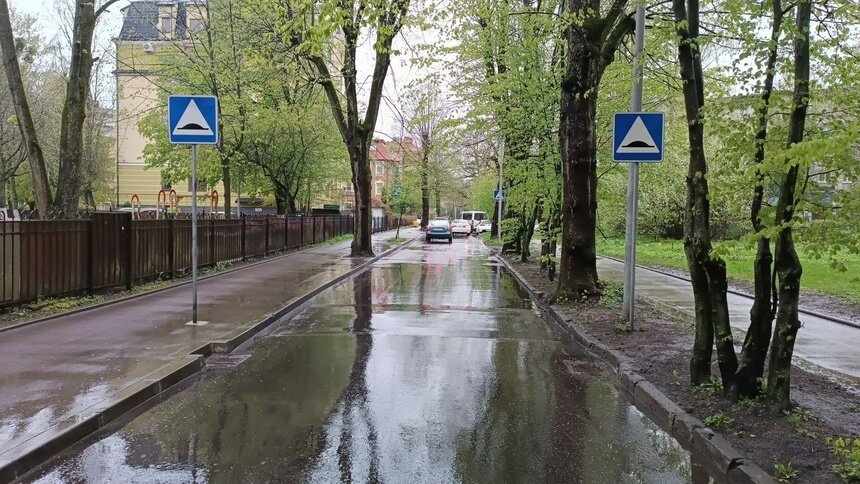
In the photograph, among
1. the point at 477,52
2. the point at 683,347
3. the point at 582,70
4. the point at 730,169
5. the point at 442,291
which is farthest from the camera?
the point at 477,52

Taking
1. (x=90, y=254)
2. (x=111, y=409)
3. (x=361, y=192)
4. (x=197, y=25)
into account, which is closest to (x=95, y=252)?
(x=90, y=254)

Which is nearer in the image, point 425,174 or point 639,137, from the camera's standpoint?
point 639,137

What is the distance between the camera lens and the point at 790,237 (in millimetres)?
4680

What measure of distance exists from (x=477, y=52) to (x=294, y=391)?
47.9 feet

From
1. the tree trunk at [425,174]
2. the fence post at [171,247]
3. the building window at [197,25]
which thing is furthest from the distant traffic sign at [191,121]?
the tree trunk at [425,174]

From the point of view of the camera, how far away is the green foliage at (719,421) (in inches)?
188

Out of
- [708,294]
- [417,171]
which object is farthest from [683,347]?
[417,171]

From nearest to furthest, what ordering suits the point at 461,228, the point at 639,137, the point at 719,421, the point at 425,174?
the point at 719,421, the point at 639,137, the point at 461,228, the point at 425,174

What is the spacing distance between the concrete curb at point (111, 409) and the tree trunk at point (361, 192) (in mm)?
14582

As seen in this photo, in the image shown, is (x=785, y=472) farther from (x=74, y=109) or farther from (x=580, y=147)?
(x=74, y=109)

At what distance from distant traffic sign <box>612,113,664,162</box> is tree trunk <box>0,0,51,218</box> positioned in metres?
10.5

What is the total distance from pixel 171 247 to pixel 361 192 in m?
10.3

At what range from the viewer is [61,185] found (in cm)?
1200

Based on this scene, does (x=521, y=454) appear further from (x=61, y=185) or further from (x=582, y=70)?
(x=61, y=185)
